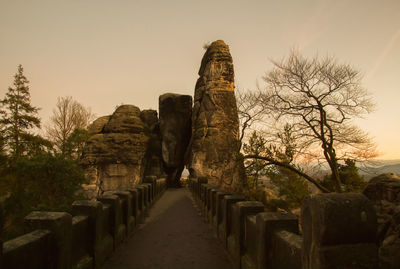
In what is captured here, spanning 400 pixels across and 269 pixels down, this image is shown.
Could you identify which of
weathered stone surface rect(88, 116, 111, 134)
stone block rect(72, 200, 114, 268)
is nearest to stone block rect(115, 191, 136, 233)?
stone block rect(72, 200, 114, 268)

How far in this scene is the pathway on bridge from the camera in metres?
4.89

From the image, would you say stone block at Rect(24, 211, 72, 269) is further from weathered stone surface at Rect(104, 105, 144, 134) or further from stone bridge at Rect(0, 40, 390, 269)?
weathered stone surface at Rect(104, 105, 144, 134)

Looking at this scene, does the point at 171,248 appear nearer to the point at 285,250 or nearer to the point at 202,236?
the point at 202,236

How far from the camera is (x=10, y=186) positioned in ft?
56.5

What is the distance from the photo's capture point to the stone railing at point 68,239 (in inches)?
99.8

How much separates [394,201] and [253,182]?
6.95 meters

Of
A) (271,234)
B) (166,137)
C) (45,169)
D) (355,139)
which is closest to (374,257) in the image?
(271,234)

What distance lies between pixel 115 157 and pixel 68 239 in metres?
23.1

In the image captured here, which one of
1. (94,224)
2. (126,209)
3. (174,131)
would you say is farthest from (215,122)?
(94,224)

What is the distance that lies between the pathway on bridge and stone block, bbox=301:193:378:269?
11.0 ft

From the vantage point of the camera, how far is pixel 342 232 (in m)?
1.92

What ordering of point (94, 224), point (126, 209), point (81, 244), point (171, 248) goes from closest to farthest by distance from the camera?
point (81, 244) → point (94, 224) → point (171, 248) → point (126, 209)

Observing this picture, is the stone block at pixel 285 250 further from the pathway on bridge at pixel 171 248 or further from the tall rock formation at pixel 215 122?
the tall rock formation at pixel 215 122

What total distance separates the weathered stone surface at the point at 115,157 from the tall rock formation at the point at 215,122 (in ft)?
21.3
